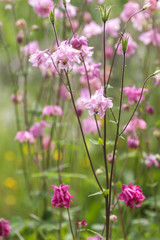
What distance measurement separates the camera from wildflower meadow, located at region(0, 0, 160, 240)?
1193 millimetres

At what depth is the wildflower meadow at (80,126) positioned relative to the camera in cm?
119

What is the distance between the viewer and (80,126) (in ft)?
3.78

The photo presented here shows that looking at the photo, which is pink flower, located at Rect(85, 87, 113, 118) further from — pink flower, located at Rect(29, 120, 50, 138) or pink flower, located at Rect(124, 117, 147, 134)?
pink flower, located at Rect(29, 120, 50, 138)

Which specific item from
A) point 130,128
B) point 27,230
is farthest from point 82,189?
point 130,128

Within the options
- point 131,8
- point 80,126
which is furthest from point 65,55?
point 131,8

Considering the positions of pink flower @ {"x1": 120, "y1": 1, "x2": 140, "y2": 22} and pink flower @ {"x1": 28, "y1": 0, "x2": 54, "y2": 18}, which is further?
pink flower @ {"x1": 120, "y1": 1, "x2": 140, "y2": 22}

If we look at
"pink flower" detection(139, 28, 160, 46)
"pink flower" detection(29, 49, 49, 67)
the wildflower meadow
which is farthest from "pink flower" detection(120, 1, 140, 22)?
"pink flower" detection(29, 49, 49, 67)

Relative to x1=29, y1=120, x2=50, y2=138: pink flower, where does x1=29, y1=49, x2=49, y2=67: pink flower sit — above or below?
above

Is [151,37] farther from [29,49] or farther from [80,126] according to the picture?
[80,126]

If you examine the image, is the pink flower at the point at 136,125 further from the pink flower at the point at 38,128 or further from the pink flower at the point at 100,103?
the pink flower at the point at 100,103

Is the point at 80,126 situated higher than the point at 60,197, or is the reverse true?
the point at 80,126

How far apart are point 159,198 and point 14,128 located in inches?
115

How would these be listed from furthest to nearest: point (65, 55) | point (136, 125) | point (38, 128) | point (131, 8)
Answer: point (131, 8), point (38, 128), point (136, 125), point (65, 55)

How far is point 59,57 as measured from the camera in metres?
1.12
